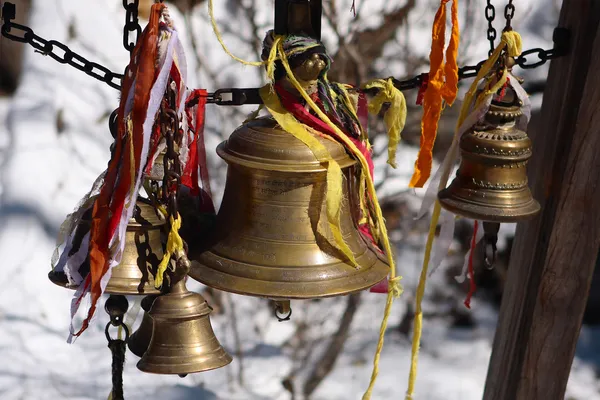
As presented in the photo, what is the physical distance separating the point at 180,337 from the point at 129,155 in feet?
1.24

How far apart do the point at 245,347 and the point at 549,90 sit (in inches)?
89.1

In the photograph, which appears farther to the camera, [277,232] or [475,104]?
[475,104]

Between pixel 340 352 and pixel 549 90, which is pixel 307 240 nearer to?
pixel 549 90

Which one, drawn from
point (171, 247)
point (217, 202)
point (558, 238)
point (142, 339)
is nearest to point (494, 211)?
point (558, 238)

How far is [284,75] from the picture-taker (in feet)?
5.92

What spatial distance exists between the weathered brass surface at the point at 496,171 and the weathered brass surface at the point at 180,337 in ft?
2.23

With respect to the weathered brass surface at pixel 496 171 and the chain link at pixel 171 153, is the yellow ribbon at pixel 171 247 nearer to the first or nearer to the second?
the chain link at pixel 171 153

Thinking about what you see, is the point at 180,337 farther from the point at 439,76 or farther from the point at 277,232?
the point at 439,76

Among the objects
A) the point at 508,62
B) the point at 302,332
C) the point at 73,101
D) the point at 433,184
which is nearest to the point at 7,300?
the point at 73,101

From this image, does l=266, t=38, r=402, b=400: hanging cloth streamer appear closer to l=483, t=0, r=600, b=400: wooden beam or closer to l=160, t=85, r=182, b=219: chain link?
l=160, t=85, r=182, b=219: chain link

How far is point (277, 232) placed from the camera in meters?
1.80

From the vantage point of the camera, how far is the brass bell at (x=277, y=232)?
68.6 inches

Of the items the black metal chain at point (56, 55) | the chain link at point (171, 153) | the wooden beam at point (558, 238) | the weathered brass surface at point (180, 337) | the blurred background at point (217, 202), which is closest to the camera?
the chain link at point (171, 153)

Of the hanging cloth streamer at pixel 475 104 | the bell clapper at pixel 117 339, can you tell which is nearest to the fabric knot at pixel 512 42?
the hanging cloth streamer at pixel 475 104
